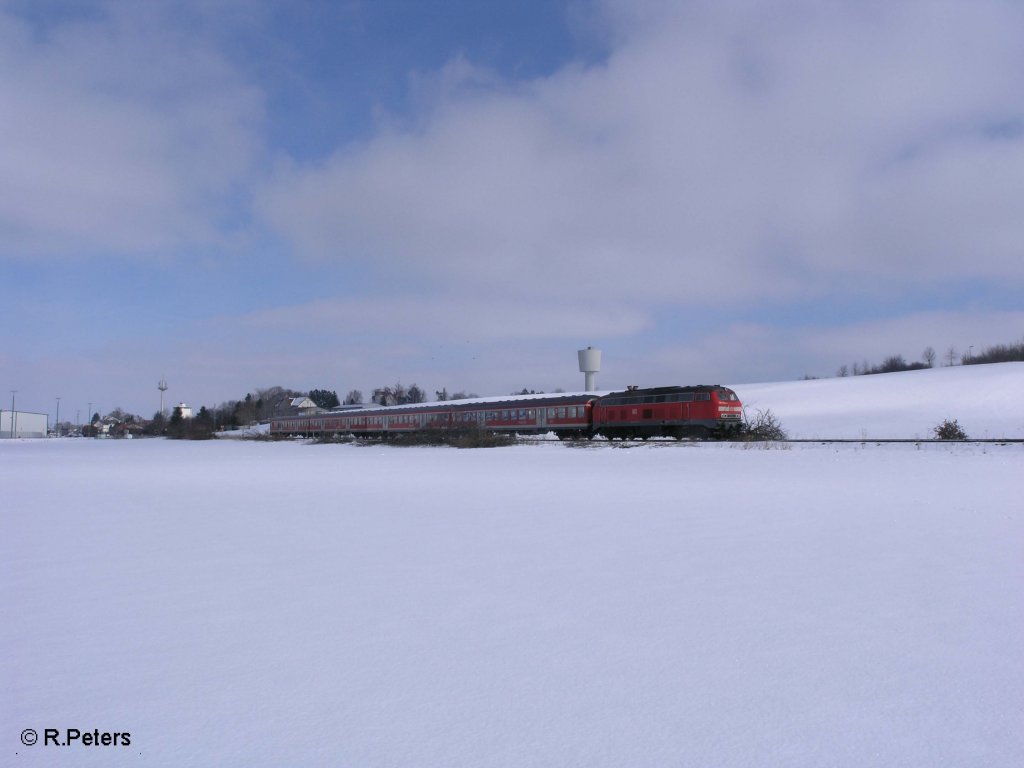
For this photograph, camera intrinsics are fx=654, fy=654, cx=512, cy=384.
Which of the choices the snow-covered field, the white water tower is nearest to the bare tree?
the white water tower

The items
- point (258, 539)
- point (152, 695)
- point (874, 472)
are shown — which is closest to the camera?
point (152, 695)

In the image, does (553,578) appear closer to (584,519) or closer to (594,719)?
(594,719)

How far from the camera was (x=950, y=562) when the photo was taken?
295 inches

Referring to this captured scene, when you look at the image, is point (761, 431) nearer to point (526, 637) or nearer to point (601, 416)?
point (601, 416)

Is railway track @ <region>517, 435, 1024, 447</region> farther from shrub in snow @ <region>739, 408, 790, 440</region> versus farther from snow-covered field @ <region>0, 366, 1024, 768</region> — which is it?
snow-covered field @ <region>0, 366, 1024, 768</region>

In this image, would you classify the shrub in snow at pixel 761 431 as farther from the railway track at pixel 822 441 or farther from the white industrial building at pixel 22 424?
the white industrial building at pixel 22 424

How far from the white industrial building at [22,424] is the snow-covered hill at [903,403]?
13602 cm

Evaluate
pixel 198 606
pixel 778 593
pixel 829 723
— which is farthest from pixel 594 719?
pixel 198 606

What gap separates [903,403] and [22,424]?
158m

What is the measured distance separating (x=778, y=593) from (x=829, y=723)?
2594 mm

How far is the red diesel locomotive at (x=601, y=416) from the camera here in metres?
36.3

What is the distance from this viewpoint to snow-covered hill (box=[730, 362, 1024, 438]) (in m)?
40.9

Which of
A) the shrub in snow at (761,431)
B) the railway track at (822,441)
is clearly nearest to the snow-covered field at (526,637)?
the railway track at (822,441)

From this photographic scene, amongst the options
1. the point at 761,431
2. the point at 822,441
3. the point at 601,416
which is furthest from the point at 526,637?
the point at 601,416
